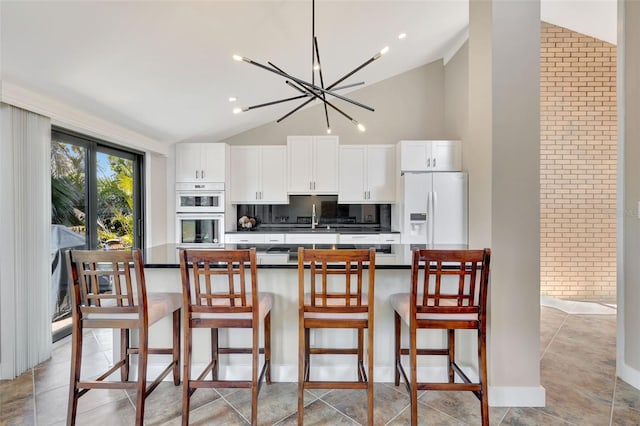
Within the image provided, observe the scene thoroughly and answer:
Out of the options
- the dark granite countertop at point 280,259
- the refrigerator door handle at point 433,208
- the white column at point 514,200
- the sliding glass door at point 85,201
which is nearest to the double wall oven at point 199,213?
the sliding glass door at point 85,201

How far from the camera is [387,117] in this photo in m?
4.94

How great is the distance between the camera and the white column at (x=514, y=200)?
192 centimetres

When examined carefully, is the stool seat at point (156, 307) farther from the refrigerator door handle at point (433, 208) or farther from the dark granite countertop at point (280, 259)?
the refrigerator door handle at point (433, 208)

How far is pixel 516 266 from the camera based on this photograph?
193 centimetres

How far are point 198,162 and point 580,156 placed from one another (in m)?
5.20

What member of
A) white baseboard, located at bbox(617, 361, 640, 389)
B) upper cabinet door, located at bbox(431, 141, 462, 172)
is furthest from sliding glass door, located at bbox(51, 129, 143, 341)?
white baseboard, located at bbox(617, 361, 640, 389)

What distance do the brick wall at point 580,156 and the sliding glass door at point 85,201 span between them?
5.42m

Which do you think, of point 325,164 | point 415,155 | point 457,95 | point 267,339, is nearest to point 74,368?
point 267,339

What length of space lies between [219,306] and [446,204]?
3203mm

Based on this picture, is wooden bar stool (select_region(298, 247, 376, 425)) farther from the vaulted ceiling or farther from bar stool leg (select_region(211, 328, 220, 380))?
the vaulted ceiling

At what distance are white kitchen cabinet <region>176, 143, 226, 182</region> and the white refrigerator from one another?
2.63 m

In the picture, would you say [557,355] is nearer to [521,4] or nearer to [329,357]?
[329,357]

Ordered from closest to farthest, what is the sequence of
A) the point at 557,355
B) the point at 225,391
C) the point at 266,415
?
1. the point at 266,415
2. the point at 225,391
3. the point at 557,355

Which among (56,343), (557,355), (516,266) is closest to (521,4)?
(516,266)
